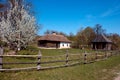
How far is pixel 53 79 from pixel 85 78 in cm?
228

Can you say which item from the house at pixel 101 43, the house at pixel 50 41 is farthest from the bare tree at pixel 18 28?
the house at pixel 101 43

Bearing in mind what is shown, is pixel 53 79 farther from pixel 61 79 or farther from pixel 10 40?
pixel 10 40

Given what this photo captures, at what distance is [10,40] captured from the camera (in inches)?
853

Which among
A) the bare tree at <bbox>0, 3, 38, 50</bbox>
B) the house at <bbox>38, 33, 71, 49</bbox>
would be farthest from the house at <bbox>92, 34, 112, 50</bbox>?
the bare tree at <bbox>0, 3, 38, 50</bbox>

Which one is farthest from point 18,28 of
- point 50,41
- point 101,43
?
point 101,43

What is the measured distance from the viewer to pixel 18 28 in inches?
862

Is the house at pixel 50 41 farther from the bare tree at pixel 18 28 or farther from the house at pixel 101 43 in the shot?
the bare tree at pixel 18 28

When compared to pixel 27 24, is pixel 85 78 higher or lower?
lower

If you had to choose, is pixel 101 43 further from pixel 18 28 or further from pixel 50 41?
pixel 18 28

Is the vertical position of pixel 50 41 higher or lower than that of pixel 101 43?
higher

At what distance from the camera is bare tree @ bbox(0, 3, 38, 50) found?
70.7 feet

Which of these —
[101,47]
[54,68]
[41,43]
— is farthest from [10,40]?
[101,47]

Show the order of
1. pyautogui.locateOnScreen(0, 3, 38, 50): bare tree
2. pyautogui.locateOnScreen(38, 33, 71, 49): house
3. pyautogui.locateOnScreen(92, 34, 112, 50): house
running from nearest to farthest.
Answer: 1. pyautogui.locateOnScreen(0, 3, 38, 50): bare tree
2. pyautogui.locateOnScreen(38, 33, 71, 49): house
3. pyautogui.locateOnScreen(92, 34, 112, 50): house

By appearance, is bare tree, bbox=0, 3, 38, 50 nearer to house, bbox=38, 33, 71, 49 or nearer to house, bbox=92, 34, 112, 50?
house, bbox=38, 33, 71, 49
